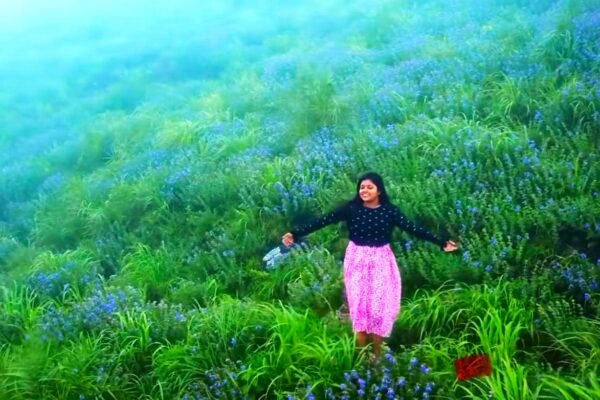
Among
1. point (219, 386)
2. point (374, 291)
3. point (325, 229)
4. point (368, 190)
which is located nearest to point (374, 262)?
point (374, 291)

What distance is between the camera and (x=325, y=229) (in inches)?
206

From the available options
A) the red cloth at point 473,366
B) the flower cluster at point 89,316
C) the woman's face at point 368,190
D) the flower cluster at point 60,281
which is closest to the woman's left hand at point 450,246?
the woman's face at point 368,190

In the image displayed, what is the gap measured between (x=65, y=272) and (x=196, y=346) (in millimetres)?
2665

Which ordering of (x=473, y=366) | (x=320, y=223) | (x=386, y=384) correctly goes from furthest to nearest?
(x=320, y=223) → (x=473, y=366) → (x=386, y=384)

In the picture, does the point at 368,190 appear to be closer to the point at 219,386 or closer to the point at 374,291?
the point at 374,291

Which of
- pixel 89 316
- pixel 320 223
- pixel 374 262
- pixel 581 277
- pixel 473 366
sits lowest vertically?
pixel 89 316

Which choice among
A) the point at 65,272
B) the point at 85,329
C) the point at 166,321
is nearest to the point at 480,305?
the point at 166,321

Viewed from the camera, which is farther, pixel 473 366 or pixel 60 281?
pixel 60 281

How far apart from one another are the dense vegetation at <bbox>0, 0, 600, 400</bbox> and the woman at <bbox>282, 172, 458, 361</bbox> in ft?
0.73

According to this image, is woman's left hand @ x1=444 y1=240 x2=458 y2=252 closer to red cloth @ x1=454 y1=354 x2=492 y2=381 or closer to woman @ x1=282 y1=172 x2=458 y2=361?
woman @ x1=282 y1=172 x2=458 y2=361

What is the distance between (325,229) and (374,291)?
156 centimetres

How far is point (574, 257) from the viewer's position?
3.97 m

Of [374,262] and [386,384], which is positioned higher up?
[374,262]

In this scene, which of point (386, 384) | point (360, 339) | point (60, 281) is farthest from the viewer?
point (60, 281)
